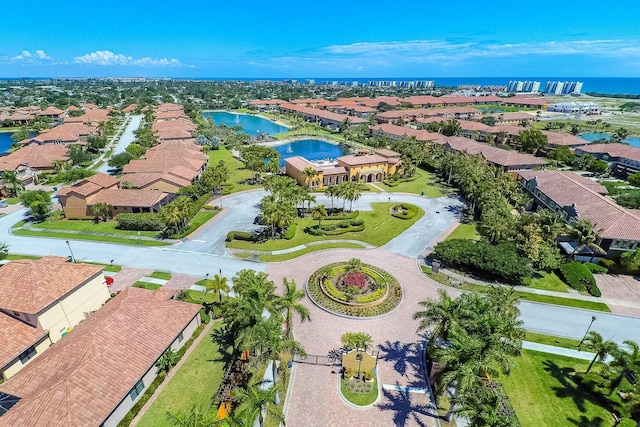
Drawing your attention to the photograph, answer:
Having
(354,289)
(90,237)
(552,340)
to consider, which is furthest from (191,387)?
(90,237)

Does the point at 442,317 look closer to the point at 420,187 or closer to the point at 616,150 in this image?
the point at 420,187

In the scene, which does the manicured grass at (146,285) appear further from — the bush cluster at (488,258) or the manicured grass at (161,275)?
the bush cluster at (488,258)

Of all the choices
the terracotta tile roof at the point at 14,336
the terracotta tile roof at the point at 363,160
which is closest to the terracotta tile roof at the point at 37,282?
the terracotta tile roof at the point at 14,336

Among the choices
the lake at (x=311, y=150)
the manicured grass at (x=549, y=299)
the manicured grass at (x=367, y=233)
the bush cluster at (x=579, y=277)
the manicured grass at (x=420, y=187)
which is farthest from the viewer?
the lake at (x=311, y=150)

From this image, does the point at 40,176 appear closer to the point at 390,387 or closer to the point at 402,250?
the point at 402,250

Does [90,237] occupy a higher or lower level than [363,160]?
lower

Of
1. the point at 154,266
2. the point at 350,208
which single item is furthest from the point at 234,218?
the point at 350,208
